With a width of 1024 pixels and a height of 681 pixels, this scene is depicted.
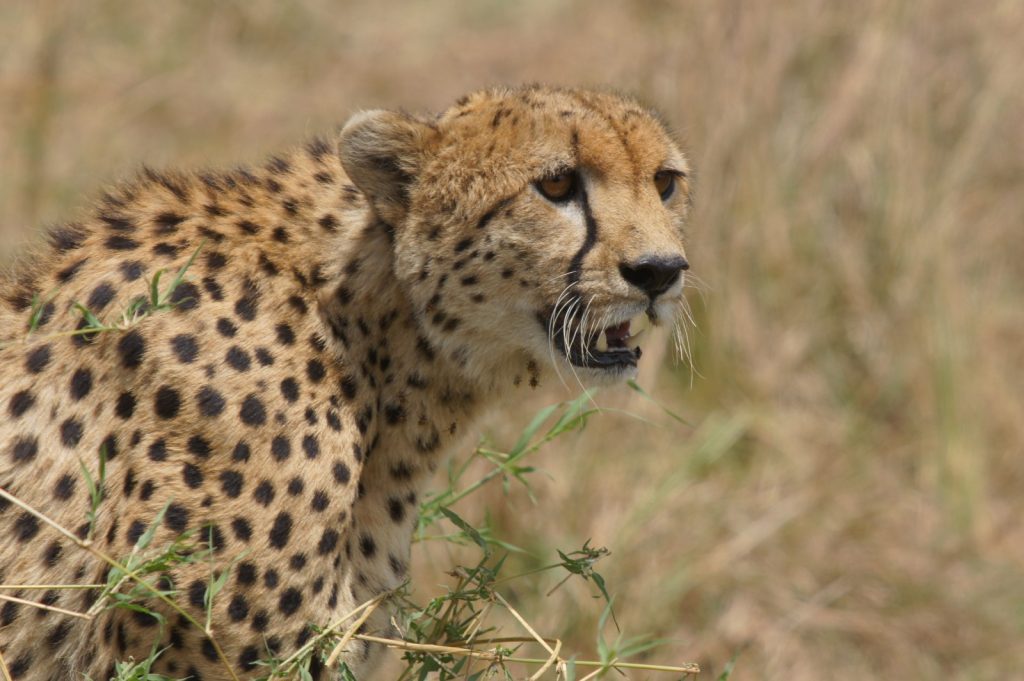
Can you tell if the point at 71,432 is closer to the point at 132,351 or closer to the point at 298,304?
the point at 132,351

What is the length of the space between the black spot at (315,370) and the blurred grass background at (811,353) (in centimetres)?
195

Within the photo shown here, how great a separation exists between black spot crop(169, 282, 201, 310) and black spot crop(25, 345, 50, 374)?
28 cm

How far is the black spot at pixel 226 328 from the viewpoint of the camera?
2.92 metres

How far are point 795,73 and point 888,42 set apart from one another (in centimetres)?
44

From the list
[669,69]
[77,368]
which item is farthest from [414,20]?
[77,368]

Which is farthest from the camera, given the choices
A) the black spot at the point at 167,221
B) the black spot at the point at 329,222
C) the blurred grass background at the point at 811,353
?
the blurred grass background at the point at 811,353

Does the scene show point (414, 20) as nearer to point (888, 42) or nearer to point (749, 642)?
point (888, 42)

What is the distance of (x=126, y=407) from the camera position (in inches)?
113

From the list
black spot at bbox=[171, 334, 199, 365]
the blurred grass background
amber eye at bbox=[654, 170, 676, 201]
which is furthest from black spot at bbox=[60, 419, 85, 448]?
the blurred grass background

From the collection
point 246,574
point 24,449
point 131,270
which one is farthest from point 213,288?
point 246,574

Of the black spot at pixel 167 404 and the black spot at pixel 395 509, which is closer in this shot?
the black spot at pixel 167 404

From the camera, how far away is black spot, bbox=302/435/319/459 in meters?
2.89

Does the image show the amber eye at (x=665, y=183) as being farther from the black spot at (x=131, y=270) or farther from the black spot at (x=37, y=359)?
the black spot at (x=37, y=359)

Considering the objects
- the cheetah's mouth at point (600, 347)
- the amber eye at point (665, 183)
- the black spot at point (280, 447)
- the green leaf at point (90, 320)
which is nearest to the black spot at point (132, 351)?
the green leaf at point (90, 320)
